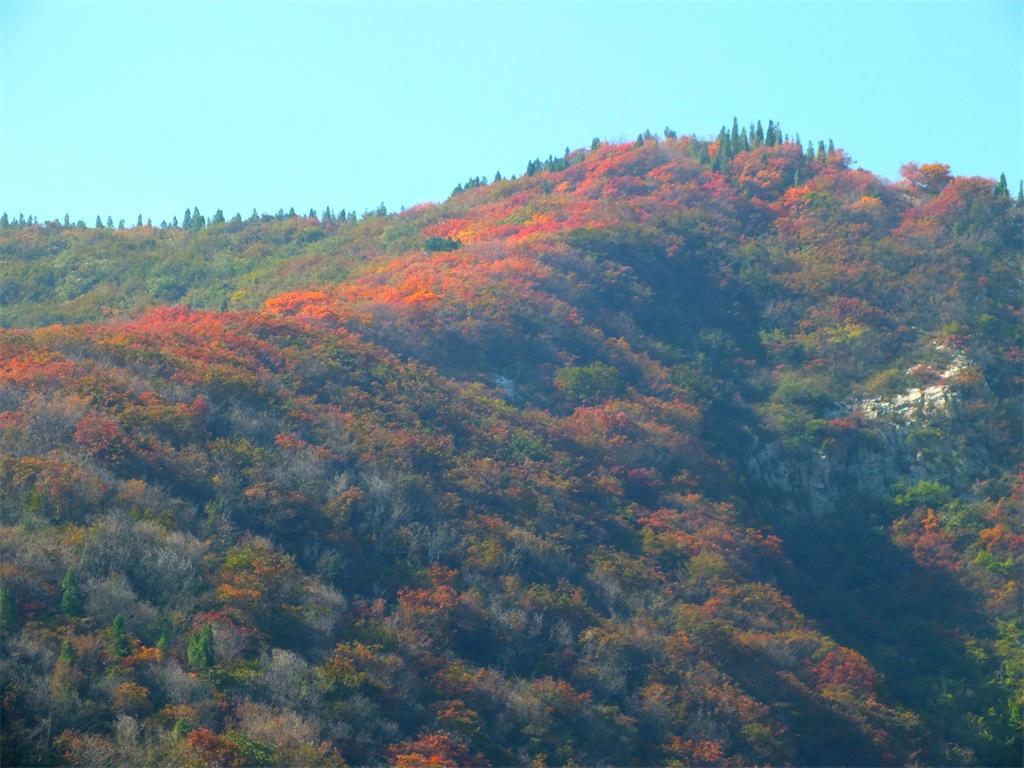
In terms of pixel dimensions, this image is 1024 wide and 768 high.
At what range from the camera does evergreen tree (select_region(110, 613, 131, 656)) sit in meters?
24.3

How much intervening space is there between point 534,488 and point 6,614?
60.5 feet

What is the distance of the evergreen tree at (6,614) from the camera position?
23578mm

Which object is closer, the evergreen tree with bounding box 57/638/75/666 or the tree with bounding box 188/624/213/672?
the evergreen tree with bounding box 57/638/75/666

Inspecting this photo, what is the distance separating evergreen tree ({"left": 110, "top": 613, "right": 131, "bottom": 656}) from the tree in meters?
1.29

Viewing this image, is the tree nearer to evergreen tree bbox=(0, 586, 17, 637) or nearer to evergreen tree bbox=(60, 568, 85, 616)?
evergreen tree bbox=(60, 568, 85, 616)

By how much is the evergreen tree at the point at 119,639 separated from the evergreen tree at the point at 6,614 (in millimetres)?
1859

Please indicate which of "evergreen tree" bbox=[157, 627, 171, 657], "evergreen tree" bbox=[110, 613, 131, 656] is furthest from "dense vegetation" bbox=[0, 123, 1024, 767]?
"evergreen tree" bbox=[157, 627, 171, 657]

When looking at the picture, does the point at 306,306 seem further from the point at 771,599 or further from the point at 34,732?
the point at 34,732

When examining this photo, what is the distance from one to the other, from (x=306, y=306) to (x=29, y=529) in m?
24.2

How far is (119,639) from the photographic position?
80.0 feet

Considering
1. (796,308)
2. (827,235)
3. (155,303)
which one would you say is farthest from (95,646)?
(827,235)

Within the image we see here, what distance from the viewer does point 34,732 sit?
2102 centimetres

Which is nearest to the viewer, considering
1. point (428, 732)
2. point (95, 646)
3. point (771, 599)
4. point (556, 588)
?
point (95, 646)

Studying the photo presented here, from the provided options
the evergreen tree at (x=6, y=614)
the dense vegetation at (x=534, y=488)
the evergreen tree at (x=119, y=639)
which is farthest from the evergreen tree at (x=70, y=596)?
the evergreen tree at (x=6, y=614)
